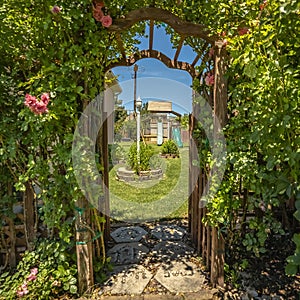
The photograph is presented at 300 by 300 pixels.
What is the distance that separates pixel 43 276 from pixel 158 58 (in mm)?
2214

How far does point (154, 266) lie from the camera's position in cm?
214

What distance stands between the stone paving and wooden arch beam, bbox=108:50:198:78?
1.80 meters

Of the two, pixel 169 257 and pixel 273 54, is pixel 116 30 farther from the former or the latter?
pixel 169 257

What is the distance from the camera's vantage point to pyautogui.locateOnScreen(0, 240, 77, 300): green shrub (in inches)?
66.8

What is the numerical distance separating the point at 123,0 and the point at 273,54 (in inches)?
48.9

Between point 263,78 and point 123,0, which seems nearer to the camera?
point 263,78

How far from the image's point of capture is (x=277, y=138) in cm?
111

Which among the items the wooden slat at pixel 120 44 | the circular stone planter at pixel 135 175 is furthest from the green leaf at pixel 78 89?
the circular stone planter at pixel 135 175

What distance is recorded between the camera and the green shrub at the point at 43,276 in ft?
5.57

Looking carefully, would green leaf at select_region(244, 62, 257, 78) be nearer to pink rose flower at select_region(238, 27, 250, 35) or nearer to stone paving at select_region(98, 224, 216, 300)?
pink rose flower at select_region(238, 27, 250, 35)

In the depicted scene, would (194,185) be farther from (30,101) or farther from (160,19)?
(30,101)

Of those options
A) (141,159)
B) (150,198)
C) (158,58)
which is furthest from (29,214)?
(141,159)

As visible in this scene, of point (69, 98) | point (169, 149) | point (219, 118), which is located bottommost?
point (169, 149)

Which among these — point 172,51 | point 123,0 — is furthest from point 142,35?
point 123,0
